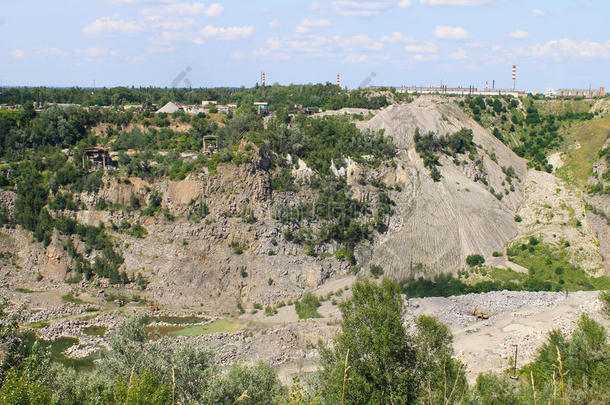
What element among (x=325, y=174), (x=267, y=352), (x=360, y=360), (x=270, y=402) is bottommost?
(x=267, y=352)

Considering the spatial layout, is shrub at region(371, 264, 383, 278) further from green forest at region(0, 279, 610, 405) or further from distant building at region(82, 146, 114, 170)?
distant building at region(82, 146, 114, 170)

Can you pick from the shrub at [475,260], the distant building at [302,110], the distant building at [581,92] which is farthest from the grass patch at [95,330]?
the distant building at [581,92]

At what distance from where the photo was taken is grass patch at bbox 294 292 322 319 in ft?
112

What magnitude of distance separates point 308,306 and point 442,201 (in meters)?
17.0

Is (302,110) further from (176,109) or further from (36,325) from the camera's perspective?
(36,325)

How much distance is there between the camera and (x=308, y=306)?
3488 cm

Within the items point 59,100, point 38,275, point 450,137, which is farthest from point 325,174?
point 59,100

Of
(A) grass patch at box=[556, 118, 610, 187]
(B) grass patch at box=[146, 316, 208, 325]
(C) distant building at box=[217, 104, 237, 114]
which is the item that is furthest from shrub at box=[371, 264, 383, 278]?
(C) distant building at box=[217, 104, 237, 114]

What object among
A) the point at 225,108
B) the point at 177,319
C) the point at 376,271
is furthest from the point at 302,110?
the point at 177,319

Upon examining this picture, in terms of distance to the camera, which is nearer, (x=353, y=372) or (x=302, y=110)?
(x=353, y=372)

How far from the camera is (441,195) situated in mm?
46281

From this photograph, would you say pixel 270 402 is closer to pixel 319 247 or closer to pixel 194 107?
pixel 319 247

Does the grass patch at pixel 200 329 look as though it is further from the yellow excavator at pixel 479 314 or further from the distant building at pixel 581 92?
the distant building at pixel 581 92

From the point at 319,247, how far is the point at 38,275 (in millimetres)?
20810
